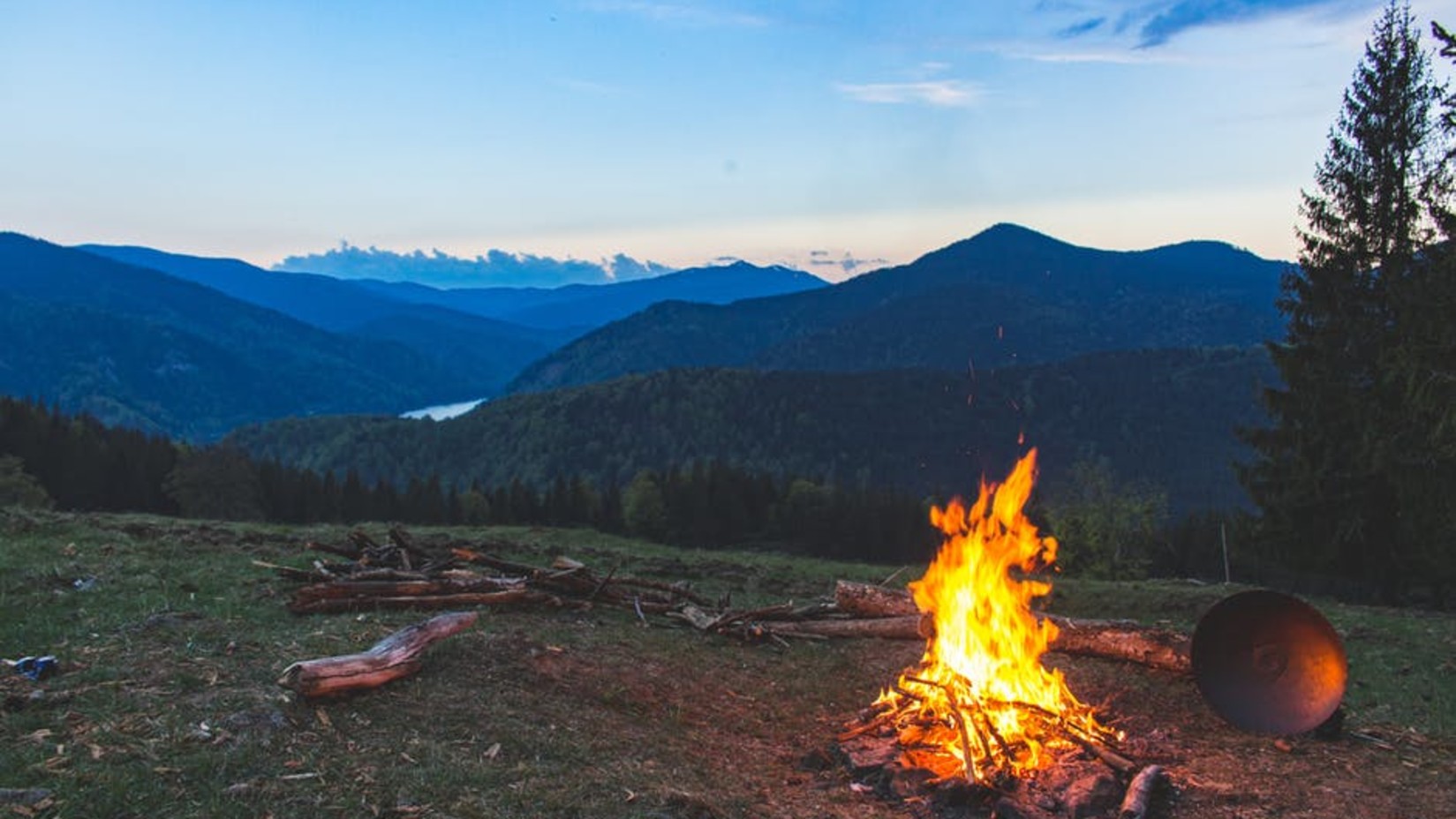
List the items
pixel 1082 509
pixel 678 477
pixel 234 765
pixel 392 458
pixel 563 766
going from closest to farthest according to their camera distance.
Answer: pixel 234 765 < pixel 563 766 < pixel 1082 509 < pixel 678 477 < pixel 392 458

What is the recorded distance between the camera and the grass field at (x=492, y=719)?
20.5 feet

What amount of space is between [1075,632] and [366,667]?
8.99m

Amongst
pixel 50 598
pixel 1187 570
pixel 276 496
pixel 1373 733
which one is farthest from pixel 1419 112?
pixel 276 496

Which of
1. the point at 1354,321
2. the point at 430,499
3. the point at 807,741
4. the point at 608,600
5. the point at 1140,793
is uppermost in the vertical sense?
the point at 1354,321

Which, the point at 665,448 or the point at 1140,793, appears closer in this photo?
the point at 1140,793

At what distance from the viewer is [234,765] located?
628cm

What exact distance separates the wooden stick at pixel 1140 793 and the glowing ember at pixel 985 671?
741 millimetres

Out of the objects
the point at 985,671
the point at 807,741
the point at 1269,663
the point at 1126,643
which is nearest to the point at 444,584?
the point at 807,741

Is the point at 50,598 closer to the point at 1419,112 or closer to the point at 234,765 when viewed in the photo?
the point at 234,765

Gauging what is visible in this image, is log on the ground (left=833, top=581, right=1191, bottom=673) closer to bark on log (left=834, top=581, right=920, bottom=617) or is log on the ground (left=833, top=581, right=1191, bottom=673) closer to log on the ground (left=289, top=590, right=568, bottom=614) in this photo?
bark on log (left=834, top=581, right=920, bottom=617)

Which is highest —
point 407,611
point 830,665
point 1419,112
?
point 1419,112

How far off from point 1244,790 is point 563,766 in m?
6.04

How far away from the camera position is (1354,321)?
23859 mm

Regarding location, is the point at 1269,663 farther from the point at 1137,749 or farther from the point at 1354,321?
the point at 1354,321
